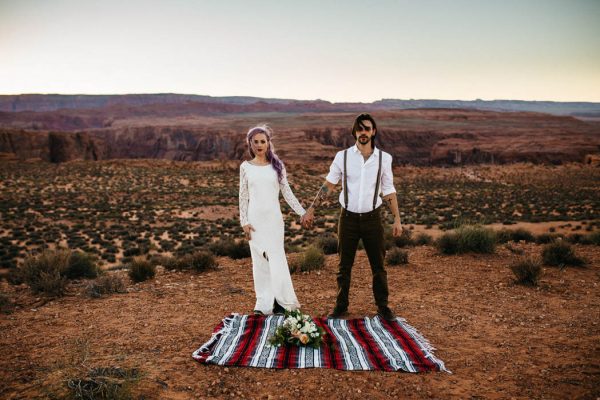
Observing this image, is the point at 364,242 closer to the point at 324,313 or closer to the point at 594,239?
the point at 324,313

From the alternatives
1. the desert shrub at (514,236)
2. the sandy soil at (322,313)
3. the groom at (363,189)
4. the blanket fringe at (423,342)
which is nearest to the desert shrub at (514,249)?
the sandy soil at (322,313)

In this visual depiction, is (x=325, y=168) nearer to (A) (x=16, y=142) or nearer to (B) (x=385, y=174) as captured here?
(A) (x=16, y=142)

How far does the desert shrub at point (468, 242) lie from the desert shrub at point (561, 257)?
1.18 meters

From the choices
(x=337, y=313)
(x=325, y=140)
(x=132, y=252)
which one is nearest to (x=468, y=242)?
(x=337, y=313)

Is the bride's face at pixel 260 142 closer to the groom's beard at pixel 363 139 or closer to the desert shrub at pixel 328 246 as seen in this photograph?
the groom's beard at pixel 363 139

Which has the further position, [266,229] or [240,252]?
[240,252]

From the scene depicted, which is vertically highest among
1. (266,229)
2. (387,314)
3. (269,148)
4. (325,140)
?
(269,148)

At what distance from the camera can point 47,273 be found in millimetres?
7137

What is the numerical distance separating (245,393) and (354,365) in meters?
1.08

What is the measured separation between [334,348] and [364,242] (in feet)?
4.42

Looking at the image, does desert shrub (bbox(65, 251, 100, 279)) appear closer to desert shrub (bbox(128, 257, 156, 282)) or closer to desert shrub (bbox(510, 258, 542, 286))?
desert shrub (bbox(128, 257, 156, 282))

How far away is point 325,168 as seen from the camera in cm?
5441

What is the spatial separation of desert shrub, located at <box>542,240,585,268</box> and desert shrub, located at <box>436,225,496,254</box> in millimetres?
1177

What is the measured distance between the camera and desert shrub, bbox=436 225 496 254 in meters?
8.89
